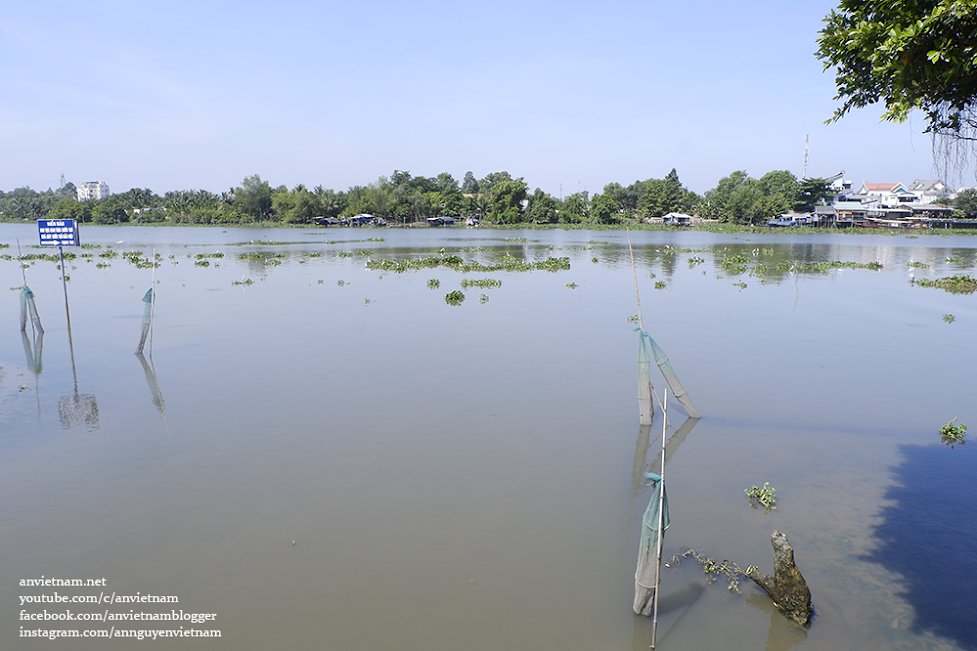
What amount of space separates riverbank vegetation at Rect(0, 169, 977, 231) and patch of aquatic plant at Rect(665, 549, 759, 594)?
108 m

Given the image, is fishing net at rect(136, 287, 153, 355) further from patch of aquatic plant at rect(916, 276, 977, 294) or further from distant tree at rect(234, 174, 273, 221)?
distant tree at rect(234, 174, 273, 221)

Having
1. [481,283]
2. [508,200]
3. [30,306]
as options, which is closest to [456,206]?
[508,200]

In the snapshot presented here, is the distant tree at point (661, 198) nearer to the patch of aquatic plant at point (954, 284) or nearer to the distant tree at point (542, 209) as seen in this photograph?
the distant tree at point (542, 209)

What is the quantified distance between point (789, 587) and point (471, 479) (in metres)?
4.73

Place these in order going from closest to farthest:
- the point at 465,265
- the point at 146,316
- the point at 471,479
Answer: the point at 471,479
the point at 146,316
the point at 465,265

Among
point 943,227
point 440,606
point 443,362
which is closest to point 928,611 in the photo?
point 440,606

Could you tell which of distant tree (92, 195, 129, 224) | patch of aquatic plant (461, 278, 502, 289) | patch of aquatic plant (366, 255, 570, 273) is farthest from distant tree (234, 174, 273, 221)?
patch of aquatic plant (461, 278, 502, 289)

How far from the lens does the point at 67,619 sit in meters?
6.53

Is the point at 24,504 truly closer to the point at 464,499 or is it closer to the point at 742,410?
the point at 464,499

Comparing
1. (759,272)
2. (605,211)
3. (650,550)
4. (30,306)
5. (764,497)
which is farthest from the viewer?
(605,211)

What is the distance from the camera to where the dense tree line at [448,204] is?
391 feet

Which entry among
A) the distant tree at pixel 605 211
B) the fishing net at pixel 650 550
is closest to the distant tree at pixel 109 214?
the distant tree at pixel 605 211

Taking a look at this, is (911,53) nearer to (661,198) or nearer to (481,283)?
(481,283)

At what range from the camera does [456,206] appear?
13300 cm
